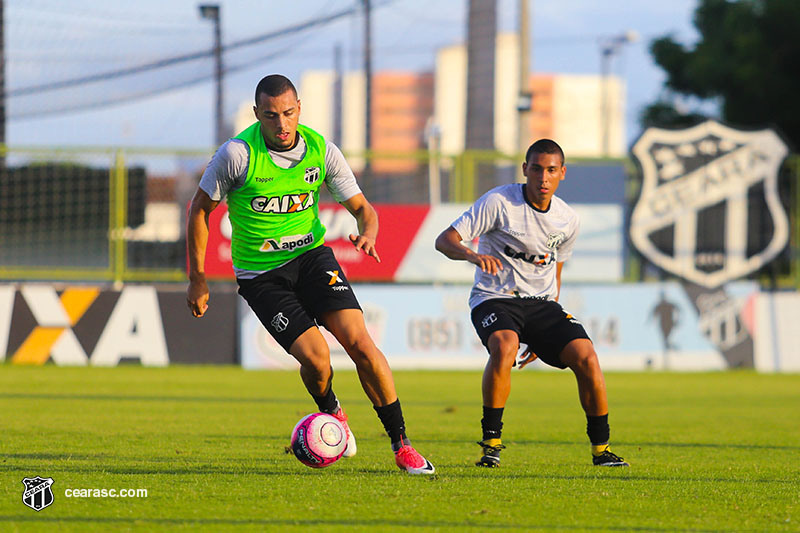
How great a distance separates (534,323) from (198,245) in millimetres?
2155

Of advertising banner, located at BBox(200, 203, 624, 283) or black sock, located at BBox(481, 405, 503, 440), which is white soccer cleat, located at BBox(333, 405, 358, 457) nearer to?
black sock, located at BBox(481, 405, 503, 440)

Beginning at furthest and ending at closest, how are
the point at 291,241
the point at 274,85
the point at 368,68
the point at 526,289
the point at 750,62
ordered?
1. the point at 750,62
2. the point at 368,68
3. the point at 526,289
4. the point at 291,241
5. the point at 274,85

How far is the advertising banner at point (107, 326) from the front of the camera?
16.9 m

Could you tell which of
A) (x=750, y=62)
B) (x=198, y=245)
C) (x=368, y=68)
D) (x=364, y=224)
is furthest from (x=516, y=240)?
(x=750, y=62)

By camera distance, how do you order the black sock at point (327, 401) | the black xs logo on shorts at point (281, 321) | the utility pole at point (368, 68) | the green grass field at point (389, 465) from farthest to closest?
the utility pole at point (368, 68), the black sock at point (327, 401), the black xs logo on shorts at point (281, 321), the green grass field at point (389, 465)

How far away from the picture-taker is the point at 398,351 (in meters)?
18.0

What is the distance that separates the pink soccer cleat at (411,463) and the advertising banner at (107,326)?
11.2 metres

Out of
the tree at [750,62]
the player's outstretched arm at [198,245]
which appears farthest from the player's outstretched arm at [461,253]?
the tree at [750,62]

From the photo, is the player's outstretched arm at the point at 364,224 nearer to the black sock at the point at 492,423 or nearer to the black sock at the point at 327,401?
the black sock at the point at 327,401

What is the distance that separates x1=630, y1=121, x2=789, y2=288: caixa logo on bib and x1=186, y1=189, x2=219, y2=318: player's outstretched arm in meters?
13.3

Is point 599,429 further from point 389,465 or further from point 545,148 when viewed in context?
point 545,148

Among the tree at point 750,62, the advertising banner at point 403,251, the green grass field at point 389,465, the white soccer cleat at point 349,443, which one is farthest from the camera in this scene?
the tree at point 750,62

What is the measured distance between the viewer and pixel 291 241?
6793 millimetres

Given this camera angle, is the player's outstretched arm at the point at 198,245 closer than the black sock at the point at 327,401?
Yes
